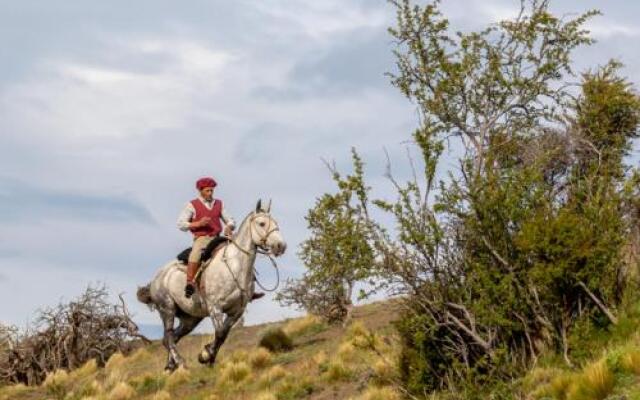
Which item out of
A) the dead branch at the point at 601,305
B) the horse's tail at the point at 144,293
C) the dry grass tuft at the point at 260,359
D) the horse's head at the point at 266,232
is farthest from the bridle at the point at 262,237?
the dead branch at the point at 601,305

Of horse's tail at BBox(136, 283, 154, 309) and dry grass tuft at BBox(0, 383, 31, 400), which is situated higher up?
horse's tail at BBox(136, 283, 154, 309)

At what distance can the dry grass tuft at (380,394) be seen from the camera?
13.2m

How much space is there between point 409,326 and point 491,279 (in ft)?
4.52

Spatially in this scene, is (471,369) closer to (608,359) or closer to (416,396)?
(416,396)

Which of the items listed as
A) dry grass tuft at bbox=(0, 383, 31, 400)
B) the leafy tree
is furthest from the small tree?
dry grass tuft at bbox=(0, 383, 31, 400)

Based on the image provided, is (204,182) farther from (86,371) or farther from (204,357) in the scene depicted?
(86,371)

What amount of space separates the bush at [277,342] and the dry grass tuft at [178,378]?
2125 millimetres

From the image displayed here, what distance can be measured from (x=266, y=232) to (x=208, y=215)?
173 cm

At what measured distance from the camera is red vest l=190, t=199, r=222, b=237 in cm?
1975

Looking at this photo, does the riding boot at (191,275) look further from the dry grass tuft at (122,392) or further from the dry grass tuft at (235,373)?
the dry grass tuft at (122,392)

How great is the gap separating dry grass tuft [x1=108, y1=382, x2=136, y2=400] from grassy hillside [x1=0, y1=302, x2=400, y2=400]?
1 centimetres

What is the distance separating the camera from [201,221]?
19594 millimetres

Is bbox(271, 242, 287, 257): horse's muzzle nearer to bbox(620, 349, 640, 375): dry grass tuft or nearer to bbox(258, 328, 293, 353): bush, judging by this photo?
bbox(258, 328, 293, 353): bush

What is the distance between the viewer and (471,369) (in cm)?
1214
